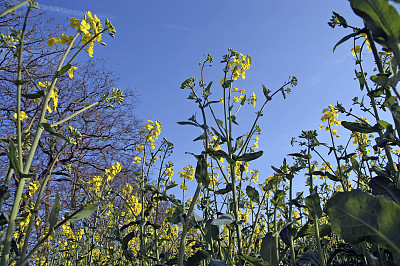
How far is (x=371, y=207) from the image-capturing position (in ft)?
2.25

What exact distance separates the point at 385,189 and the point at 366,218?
66 cm

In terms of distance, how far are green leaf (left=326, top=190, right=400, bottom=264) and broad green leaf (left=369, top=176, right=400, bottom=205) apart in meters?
0.55

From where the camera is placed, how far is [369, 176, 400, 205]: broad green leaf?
118 centimetres

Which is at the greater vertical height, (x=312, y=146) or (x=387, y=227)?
(x=312, y=146)

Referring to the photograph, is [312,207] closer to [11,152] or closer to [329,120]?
[11,152]

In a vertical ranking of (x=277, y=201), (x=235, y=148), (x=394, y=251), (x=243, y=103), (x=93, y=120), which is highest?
(x=93, y=120)

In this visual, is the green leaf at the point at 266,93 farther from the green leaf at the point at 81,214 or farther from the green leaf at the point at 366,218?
the green leaf at the point at 366,218

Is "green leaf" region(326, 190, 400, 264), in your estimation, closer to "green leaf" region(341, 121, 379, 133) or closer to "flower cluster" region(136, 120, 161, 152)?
"green leaf" region(341, 121, 379, 133)

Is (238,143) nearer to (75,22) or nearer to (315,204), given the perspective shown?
(315,204)

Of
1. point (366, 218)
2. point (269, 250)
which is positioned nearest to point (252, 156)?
point (269, 250)

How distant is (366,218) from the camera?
2.28 ft

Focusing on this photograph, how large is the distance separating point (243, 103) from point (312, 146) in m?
0.72

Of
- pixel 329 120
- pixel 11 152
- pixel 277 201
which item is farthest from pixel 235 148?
pixel 329 120

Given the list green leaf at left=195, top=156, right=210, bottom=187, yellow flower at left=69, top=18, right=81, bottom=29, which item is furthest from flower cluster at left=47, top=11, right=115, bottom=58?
green leaf at left=195, top=156, right=210, bottom=187
